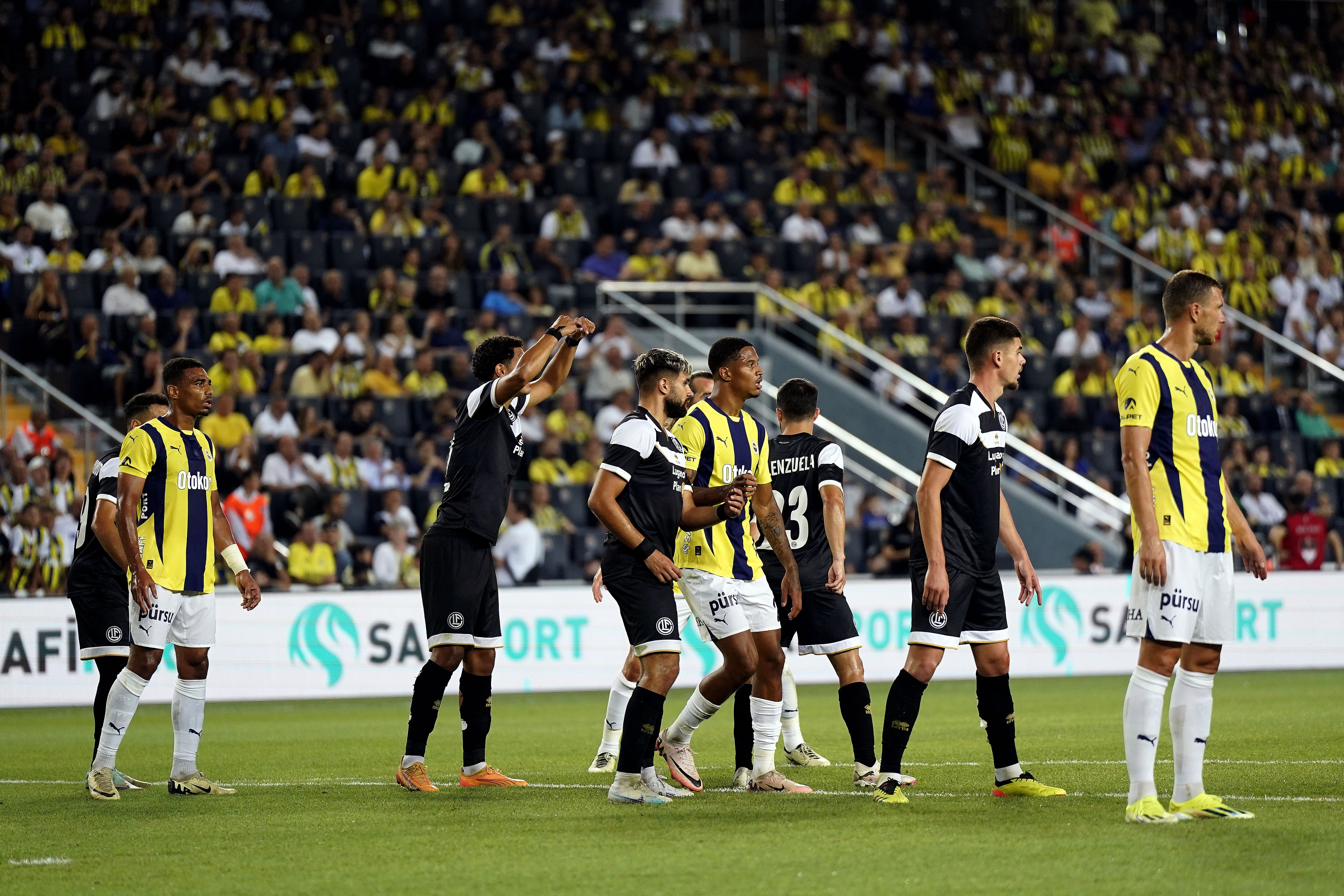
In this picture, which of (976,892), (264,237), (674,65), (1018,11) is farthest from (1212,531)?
(1018,11)

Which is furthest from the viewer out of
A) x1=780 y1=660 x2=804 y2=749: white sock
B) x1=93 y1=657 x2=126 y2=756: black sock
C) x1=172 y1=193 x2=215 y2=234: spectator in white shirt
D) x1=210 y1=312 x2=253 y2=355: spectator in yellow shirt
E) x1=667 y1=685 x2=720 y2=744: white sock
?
x1=172 y1=193 x2=215 y2=234: spectator in white shirt

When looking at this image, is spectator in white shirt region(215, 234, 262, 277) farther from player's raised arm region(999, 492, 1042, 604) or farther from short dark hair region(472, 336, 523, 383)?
player's raised arm region(999, 492, 1042, 604)

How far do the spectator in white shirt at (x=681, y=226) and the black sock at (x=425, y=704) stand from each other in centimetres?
1466

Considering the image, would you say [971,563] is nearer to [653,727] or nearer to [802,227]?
[653,727]

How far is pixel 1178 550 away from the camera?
23.0 ft

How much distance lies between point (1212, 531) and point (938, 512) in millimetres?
1346

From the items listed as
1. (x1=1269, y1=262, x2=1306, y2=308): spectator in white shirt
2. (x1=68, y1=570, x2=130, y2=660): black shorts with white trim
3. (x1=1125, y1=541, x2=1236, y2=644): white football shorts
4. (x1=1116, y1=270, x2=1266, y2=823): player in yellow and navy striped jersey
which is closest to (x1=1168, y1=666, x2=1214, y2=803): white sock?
(x1=1116, y1=270, x2=1266, y2=823): player in yellow and navy striped jersey

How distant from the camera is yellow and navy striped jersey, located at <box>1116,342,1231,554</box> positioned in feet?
23.3

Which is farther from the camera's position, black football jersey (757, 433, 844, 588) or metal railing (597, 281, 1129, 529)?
metal railing (597, 281, 1129, 529)

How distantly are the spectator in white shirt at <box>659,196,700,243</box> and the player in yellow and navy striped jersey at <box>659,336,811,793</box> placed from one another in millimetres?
14493

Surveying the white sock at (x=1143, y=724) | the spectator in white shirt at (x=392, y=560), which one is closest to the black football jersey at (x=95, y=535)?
the white sock at (x=1143, y=724)

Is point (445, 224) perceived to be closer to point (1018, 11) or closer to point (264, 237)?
point (264, 237)

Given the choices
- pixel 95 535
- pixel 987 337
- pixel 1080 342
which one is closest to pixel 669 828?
pixel 987 337

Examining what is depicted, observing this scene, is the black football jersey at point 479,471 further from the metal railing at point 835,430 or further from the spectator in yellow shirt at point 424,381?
the spectator in yellow shirt at point 424,381
